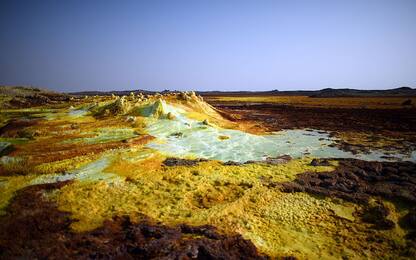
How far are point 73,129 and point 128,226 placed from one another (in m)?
14.1

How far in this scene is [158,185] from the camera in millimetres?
12172

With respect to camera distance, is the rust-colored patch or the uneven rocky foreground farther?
the uneven rocky foreground

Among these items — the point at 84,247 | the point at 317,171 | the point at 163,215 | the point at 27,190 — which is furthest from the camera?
the point at 317,171

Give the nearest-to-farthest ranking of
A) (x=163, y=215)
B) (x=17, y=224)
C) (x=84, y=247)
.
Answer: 1. (x=84, y=247)
2. (x=17, y=224)
3. (x=163, y=215)

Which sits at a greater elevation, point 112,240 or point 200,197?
point 200,197

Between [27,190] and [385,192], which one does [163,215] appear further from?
[385,192]

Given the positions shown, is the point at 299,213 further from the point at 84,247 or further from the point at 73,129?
the point at 73,129

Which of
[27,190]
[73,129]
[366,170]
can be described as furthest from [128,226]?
[73,129]

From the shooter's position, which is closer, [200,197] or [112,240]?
[112,240]

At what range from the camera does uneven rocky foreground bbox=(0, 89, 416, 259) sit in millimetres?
8219

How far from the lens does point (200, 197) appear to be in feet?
37.0

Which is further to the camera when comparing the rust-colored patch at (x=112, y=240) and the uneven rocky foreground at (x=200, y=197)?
the uneven rocky foreground at (x=200, y=197)

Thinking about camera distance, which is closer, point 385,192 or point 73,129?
point 385,192

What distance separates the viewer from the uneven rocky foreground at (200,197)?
8.22 m
